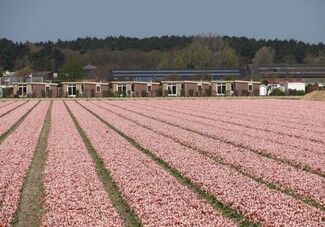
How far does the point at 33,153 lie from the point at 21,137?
5.19 meters

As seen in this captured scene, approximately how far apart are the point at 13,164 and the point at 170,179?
5.35 m

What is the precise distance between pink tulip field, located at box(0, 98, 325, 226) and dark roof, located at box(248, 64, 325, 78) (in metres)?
114

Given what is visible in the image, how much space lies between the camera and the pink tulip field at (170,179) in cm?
984

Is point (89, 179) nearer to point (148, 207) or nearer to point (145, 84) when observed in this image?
point (148, 207)

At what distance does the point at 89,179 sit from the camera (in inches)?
535

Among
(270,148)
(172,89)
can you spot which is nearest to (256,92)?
(172,89)

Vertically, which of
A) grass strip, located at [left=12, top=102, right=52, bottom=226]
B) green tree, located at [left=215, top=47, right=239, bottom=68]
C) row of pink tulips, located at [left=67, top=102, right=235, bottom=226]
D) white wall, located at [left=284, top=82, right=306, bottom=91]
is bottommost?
grass strip, located at [left=12, top=102, right=52, bottom=226]

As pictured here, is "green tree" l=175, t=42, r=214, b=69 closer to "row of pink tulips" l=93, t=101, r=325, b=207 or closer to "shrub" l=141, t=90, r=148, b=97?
"shrub" l=141, t=90, r=148, b=97

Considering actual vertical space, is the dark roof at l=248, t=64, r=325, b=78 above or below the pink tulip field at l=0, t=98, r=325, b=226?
above

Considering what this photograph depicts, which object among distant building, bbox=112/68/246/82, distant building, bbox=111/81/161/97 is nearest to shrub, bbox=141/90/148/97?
distant building, bbox=111/81/161/97

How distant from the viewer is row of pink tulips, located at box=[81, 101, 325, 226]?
31.1 feet

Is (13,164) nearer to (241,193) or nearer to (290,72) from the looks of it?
(241,193)

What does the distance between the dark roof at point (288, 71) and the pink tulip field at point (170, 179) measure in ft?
374

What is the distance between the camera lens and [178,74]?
129375 millimetres
